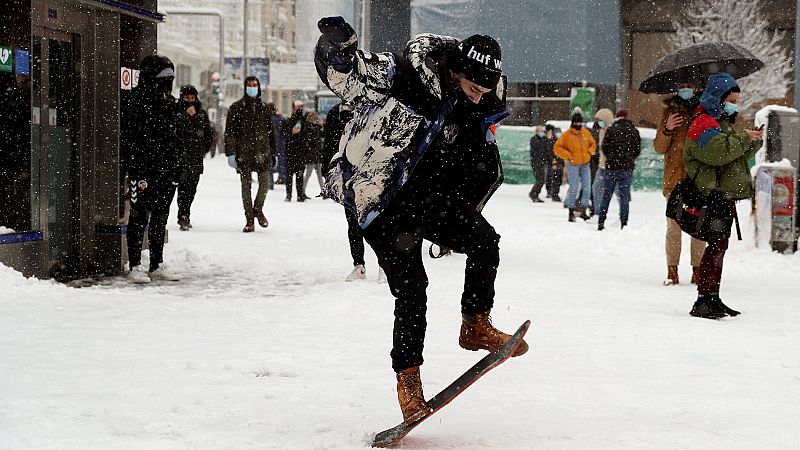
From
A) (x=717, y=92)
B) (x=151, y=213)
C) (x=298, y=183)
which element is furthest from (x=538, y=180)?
(x=717, y=92)

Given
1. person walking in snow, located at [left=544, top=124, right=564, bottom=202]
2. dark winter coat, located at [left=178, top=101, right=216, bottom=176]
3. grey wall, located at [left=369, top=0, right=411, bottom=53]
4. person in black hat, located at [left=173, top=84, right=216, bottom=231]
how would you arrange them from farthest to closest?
A: grey wall, located at [left=369, top=0, right=411, bottom=53] → person walking in snow, located at [left=544, top=124, right=564, bottom=202] → dark winter coat, located at [left=178, top=101, right=216, bottom=176] → person in black hat, located at [left=173, top=84, right=216, bottom=231]

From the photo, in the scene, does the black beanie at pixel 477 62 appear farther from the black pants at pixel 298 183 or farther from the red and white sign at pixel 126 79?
the black pants at pixel 298 183

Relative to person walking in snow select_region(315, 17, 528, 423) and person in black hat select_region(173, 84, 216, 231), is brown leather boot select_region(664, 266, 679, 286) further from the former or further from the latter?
person walking in snow select_region(315, 17, 528, 423)

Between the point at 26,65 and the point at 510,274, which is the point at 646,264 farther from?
the point at 26,65

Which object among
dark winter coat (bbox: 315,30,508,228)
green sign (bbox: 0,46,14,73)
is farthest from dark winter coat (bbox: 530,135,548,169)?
dark winter coat (bbox: 315,30,508,228)

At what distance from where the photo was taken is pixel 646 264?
12492mm

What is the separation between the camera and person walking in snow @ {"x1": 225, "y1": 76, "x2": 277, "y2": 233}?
1461 centimetres

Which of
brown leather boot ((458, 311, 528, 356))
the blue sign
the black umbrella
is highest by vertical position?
the black umbrella

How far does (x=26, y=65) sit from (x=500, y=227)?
9.07 metres

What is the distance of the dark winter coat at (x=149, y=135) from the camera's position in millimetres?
9672

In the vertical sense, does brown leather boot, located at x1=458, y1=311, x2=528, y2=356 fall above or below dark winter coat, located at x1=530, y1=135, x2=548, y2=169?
below

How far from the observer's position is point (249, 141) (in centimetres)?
1476

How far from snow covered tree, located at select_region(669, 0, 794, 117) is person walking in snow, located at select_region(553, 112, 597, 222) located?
637 inches

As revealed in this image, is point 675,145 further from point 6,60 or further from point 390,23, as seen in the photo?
point 390,23
